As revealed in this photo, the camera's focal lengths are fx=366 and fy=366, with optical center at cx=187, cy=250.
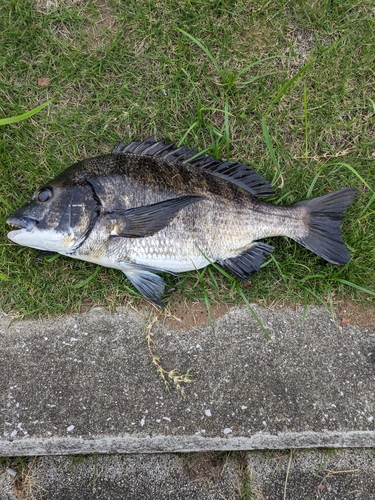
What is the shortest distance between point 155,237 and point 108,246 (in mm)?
318

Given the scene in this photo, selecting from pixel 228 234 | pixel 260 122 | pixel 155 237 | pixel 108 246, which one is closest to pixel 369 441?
pixel 228 234

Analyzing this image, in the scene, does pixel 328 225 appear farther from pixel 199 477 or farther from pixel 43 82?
pixel 43 82

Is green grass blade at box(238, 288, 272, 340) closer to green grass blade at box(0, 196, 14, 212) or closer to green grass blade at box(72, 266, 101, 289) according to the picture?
green grass blade at box(72, 266, 101, 289)

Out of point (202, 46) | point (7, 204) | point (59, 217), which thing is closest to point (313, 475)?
point (59, 217)

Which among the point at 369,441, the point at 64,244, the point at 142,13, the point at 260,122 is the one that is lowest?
the point at 369,441

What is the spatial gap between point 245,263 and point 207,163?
30.1 inches

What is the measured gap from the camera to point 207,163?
2.61m

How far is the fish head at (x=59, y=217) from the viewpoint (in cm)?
235

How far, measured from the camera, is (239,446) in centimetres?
251

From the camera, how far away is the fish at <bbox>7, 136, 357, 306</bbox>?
7.77ft

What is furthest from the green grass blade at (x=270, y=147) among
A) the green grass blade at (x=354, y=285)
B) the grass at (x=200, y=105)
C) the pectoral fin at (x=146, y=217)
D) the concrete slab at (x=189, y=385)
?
the concrete slab at (x=189, y=385)

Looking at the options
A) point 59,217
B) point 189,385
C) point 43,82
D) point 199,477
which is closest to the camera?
point 59,217

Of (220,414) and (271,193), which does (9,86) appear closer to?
(271,193)

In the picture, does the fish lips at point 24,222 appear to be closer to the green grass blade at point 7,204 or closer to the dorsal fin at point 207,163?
the green grass blade at point 7,204
